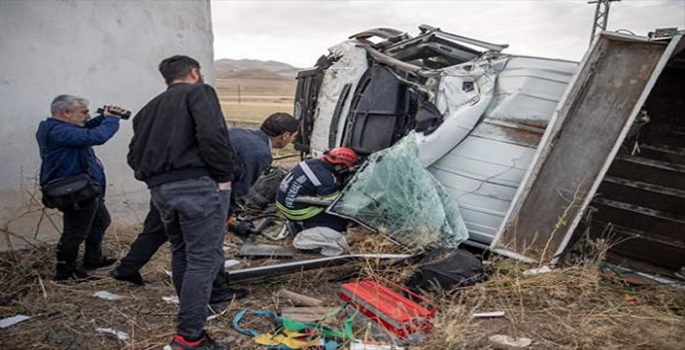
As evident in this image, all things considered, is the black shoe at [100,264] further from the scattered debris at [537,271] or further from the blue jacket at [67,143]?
the scattered debris at [537,271]

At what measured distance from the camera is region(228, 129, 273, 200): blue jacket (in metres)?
3.13

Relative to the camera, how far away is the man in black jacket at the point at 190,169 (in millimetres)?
2541

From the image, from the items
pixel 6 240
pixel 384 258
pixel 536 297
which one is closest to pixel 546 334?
pixel 536 297

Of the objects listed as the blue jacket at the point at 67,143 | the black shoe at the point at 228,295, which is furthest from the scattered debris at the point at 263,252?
the blue jacket at the point at 67,143

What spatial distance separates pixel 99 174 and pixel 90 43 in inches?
60.9

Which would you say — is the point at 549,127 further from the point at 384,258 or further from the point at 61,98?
the point at 61,98

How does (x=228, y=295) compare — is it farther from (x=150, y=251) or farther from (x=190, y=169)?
(x=190, y=169)

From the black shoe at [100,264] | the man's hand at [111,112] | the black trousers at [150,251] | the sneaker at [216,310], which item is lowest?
the sneaker at [216,310]

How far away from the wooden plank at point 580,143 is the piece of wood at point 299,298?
5.38 ft

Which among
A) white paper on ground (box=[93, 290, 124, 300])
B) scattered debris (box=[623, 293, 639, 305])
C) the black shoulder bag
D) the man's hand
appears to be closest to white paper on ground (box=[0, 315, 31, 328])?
white paper on ground (box=[93, 290, 124, 300])

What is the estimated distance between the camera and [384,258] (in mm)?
4000

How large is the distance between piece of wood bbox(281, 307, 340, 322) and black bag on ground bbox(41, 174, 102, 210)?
5.34 feet

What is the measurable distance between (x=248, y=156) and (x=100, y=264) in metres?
1.85

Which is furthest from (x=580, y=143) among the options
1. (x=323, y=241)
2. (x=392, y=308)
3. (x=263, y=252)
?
(x=263, y=252)
